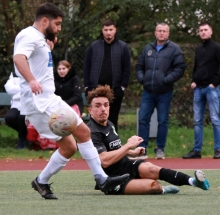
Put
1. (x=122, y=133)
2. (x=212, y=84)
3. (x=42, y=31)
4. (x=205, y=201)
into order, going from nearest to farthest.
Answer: (x=205, y=201), (x=42, y=31), (x=212, y=84), (x=122, y=133)

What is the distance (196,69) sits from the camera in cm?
1391

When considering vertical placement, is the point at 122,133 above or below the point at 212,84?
below

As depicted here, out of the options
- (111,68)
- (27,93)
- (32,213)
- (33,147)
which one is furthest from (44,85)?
(33,147)

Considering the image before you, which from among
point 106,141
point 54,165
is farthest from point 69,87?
point 54,165

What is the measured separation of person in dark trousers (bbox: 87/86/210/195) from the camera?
8.28 meters

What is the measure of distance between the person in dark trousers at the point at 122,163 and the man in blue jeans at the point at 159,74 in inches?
197

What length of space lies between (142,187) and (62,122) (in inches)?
48.9

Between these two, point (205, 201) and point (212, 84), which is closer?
point (205, 201)

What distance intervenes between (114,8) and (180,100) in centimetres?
262

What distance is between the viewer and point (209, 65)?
44.9 ft

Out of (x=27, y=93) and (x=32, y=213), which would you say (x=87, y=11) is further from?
(x=32, y=213)

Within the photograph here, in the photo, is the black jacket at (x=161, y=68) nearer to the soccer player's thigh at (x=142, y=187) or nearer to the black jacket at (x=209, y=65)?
the black jacket at (x=209, y=65)

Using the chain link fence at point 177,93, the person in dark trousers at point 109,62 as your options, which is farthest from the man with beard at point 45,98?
the chain link fence at point 177,93

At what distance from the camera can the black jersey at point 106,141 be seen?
852cm
